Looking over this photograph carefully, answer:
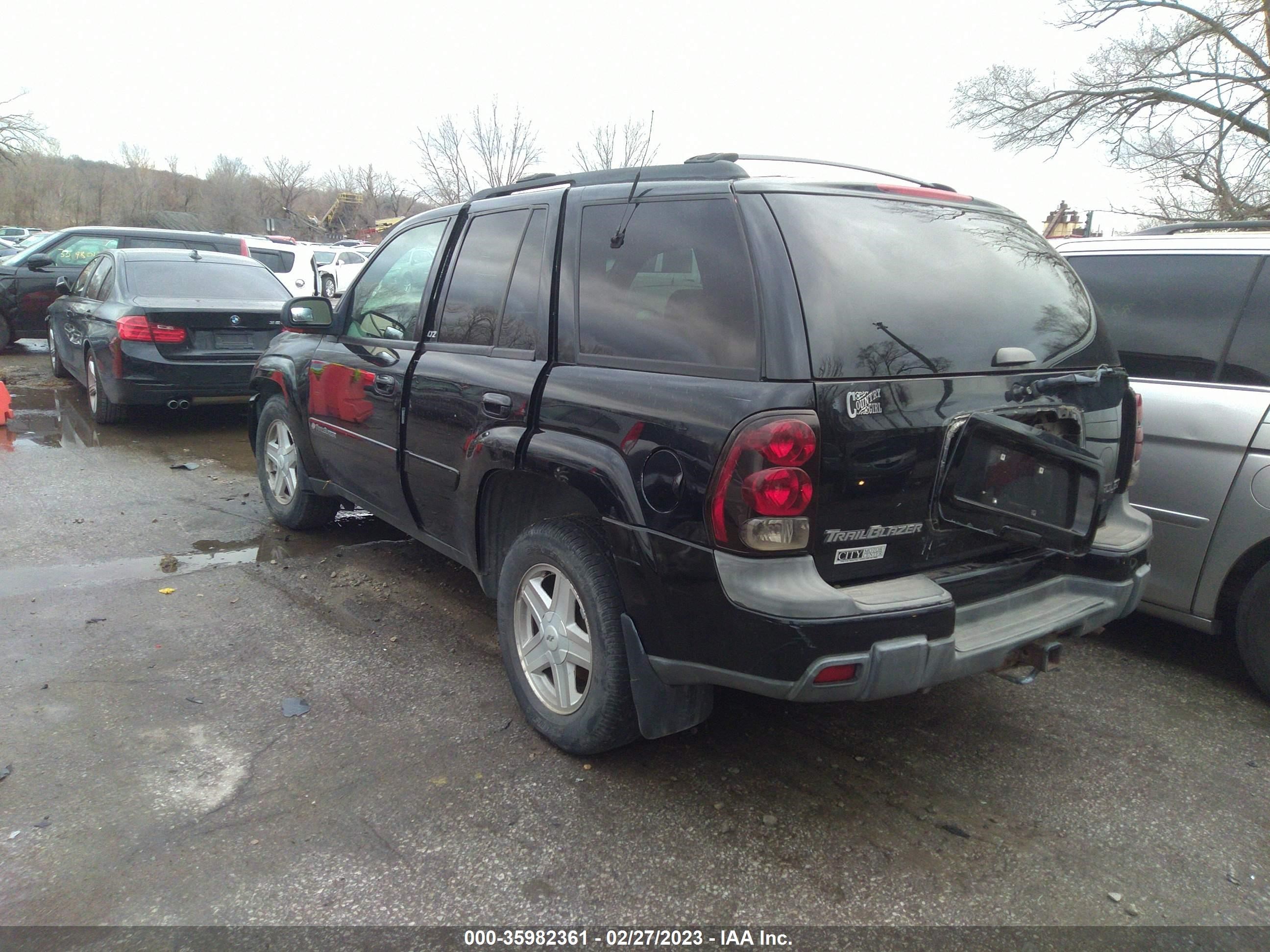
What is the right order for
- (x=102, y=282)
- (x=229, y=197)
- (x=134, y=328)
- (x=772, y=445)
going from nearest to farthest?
(x=772, y=445), (x=134, y=328), (x=102, y=282), (x=229, y=197)

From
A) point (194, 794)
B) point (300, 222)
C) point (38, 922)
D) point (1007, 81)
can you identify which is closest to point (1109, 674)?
point (194, 794)

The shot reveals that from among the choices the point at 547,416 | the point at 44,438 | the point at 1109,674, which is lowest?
the point at 44,438

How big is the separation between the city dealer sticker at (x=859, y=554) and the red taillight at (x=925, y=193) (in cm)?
120

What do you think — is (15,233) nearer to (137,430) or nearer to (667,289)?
(137,430)

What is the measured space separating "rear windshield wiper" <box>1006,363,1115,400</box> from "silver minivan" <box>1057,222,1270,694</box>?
1.00 m

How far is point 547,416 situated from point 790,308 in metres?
0.98

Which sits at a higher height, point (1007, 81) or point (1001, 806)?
point (1007, 81)

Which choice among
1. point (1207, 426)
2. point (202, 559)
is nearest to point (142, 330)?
point (202, 559)

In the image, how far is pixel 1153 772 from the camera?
310cm

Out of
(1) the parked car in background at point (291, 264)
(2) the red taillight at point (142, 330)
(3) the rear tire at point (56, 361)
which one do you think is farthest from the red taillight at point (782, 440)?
(1) the parked car in background at point (291, 264)

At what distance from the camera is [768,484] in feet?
7.68

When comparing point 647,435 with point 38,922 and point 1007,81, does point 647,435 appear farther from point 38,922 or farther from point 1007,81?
point 1007,81

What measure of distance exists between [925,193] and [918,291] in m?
0.53

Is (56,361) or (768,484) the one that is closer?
(768,484)
